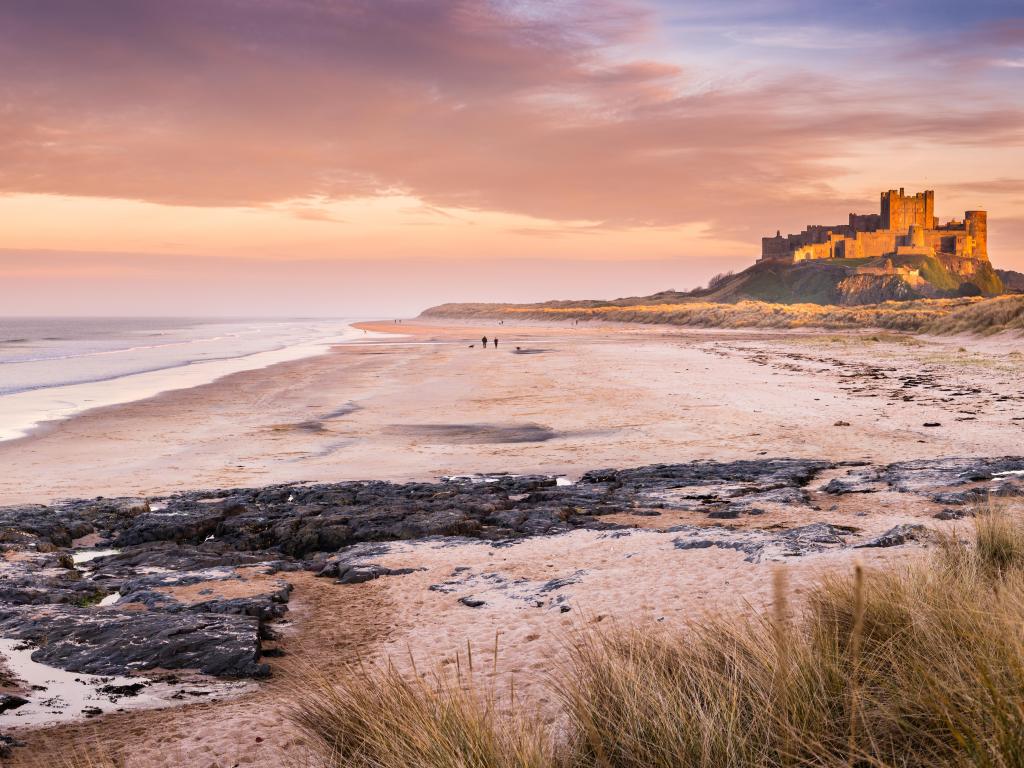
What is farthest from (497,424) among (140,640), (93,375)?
(93,375)

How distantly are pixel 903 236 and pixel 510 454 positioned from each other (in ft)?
573

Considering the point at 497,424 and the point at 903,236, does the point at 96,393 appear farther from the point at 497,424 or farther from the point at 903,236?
the point at 903,236

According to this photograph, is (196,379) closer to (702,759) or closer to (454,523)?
(454,523)

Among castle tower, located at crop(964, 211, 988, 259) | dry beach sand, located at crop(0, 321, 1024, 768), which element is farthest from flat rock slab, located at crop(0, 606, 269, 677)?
Result: castle tower, located at crop(964, 211, 988, 259)

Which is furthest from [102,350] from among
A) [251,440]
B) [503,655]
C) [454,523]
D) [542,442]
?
[503,655]

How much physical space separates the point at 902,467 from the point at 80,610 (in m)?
9.90

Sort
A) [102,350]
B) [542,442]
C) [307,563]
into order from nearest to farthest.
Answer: [307,563]
[542,442]
[102,350]

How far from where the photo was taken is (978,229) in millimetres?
174625

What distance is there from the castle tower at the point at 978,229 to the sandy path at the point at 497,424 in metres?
167

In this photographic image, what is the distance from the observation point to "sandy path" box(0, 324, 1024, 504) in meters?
13.3

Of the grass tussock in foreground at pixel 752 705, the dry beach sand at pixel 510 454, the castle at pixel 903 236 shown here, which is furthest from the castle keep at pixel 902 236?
the grass tussock in foreground at pixel 752 705

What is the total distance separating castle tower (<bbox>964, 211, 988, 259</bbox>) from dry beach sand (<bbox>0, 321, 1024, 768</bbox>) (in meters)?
161

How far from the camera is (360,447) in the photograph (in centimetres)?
1569

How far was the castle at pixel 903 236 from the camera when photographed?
16588cm
